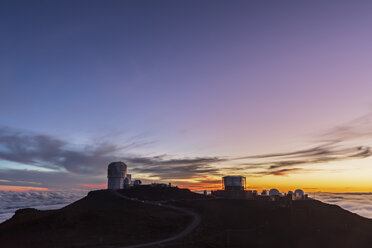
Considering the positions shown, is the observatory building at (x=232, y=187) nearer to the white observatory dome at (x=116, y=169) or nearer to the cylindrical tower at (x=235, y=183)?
the cylindrical tower at (x=235, y=183)

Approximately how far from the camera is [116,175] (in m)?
114

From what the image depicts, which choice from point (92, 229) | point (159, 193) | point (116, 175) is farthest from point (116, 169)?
point (92, 229)

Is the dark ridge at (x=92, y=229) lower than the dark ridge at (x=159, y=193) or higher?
lower

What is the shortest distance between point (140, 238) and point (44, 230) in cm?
1783

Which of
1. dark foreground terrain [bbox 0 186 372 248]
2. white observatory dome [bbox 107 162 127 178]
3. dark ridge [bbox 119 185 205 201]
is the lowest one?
dark foreground terrain [bbox 0 186 372 248]

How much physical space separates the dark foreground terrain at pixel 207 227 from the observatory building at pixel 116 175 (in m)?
44.6

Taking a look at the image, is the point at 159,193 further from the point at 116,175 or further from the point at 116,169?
the point at 116,169

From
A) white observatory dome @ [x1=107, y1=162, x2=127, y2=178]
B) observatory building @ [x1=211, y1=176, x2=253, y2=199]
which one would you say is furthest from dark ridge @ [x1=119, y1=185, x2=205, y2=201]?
white observatory dome @ [x1=107, y1=162, x2=127, y2=178]

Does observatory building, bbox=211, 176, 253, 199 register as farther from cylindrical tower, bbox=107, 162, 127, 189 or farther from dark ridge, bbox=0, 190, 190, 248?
cylindrical tower, bbox=107, 162, 127, 189

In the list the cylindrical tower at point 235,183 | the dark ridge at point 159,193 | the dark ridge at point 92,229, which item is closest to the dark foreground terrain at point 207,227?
the dark ridge at point 92,229

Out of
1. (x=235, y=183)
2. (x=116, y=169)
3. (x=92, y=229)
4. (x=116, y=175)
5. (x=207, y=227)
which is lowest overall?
(x=207, y=227)

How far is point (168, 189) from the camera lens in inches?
3858

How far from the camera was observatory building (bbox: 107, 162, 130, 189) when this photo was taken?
375ft

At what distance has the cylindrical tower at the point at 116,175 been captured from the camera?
114 meters
